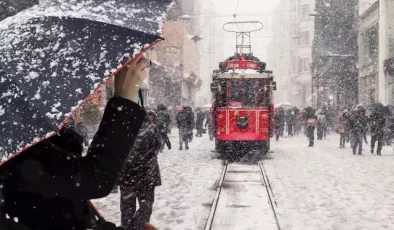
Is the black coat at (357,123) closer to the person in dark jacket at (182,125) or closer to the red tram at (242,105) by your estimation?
the red tram at (242,105)

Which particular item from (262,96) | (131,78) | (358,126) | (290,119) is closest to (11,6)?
(131,78)

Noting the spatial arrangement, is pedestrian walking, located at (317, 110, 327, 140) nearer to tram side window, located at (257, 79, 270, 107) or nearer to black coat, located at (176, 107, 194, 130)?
black coat, located at (176, 107, 194, 130)

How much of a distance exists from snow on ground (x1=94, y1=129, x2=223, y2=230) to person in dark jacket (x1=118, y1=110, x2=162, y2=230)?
128cm

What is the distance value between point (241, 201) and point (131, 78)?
25.0 feet

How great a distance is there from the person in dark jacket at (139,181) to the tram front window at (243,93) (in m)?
11.4

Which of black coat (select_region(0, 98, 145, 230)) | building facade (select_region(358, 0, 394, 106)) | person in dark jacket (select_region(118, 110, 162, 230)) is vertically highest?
building facade (select_region(358, 0, 394, 106))

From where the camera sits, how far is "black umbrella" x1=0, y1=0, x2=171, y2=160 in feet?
5.44

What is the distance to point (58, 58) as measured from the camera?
5.74 feet

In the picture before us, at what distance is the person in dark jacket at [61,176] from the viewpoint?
1575mm

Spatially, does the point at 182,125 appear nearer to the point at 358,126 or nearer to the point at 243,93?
the point at 243,93

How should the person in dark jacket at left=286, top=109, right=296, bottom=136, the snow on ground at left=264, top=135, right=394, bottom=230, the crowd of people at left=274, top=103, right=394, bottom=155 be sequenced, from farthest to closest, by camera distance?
the person in dark jacket at left=286, top=109, right=296, bottom=136 < the crowd of people at left=274, top=103, right=394, bottom=155 < the snow on ground at left=264, top=135, right=394, bottom=230

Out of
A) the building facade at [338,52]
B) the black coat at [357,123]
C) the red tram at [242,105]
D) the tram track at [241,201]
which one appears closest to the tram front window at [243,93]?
the red tram at [242,105]

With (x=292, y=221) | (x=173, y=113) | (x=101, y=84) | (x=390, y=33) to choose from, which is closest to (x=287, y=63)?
(x=173, y=113)

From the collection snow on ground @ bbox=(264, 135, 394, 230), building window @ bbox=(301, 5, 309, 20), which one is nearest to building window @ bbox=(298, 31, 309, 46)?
building window @ bbox=(301, 5, 309, 20)
